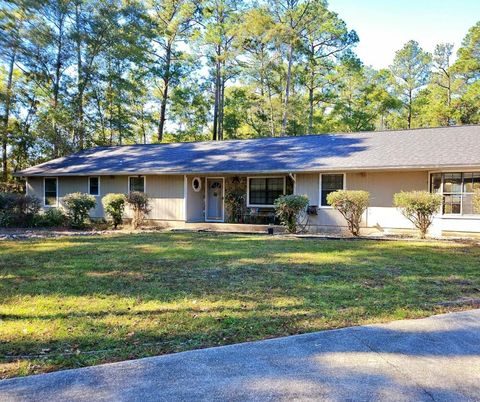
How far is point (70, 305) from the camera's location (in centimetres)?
477

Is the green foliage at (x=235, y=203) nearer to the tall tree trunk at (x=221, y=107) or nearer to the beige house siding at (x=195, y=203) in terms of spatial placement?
the beige house siding at (x=195, y=203)

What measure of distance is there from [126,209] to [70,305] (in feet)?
38.8

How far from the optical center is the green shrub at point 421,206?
11.1 metres

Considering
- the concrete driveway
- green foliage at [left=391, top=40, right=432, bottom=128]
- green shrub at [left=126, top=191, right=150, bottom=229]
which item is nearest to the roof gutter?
green shrub at [left=126, top=191, right=150, bottom=229]

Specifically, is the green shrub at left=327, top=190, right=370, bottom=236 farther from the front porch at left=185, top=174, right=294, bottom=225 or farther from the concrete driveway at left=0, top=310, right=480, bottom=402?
the concrete driveway at left=0, top=310, right=480, bottom=402

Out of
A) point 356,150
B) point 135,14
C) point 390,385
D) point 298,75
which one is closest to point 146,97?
point 135,14

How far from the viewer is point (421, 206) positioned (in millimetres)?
11094

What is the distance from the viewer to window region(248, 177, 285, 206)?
A: 15.2 metres

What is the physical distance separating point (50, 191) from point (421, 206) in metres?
15.6

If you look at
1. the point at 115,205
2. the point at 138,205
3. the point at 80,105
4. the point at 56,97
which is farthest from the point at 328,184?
the point at 56,97

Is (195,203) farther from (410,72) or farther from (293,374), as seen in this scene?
(410,72)

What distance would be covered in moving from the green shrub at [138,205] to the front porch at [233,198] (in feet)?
5.18

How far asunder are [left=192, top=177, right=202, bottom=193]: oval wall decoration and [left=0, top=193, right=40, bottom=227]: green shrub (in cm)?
623

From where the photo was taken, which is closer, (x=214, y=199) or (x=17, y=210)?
(x=17, y=210)
